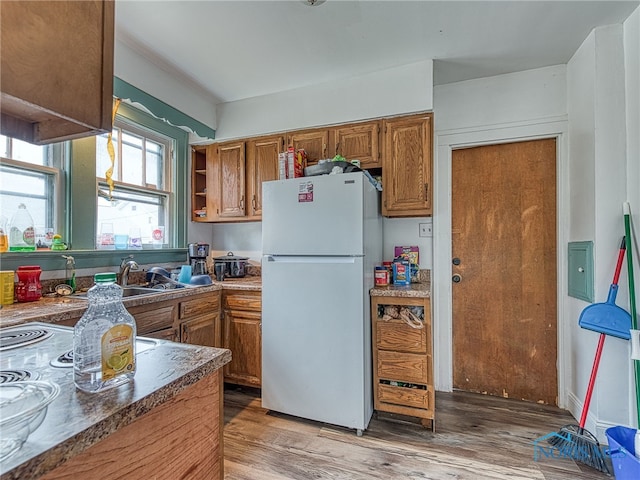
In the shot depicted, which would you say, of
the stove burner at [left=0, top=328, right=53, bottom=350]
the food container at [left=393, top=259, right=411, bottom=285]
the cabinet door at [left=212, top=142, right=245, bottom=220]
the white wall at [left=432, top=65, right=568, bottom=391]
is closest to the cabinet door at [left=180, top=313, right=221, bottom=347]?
the cabinet door at [left=212, top=142, right=245, bottom=220]

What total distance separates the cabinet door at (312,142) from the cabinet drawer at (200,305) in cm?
132

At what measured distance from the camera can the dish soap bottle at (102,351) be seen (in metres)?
0.60

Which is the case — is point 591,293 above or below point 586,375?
above

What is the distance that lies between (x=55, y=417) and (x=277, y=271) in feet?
5.38

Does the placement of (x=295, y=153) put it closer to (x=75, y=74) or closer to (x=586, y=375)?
(x=75, y=74)

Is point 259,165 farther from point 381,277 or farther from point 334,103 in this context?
point 381,277

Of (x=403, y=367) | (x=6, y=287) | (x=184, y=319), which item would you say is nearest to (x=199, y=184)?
(x=184, y=319)

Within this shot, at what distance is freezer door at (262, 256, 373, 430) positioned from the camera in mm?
1938

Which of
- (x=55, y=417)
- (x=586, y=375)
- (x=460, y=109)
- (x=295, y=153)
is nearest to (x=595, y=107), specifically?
(x=460, y=109)

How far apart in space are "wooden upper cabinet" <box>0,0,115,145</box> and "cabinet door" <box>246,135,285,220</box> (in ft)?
6.83

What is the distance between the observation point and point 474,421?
6.89 feet

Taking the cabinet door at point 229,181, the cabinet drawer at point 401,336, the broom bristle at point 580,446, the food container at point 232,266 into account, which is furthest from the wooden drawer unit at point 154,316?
the broom bristle at point 580,446

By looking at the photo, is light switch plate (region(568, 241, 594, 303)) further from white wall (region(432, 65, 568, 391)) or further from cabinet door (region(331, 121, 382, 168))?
cabinet door (region(331, 121, 382, 168))

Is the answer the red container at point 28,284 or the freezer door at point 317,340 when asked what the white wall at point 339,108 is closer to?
the freezer door at point 317,340
